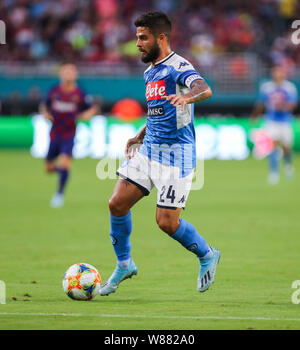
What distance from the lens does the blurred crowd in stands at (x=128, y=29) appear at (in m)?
28.7

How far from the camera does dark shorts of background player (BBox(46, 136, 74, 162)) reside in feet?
48.1

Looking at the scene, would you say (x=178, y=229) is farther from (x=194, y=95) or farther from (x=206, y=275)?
(x=194, y=95)

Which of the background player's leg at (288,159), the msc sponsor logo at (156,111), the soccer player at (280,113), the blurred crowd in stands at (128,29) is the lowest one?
the msc sponsor logo at (156,111)

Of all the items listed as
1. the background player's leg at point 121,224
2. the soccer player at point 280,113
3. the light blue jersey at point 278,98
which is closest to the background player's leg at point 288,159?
the soccer player at point 280,113

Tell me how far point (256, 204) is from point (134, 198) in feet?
26.7

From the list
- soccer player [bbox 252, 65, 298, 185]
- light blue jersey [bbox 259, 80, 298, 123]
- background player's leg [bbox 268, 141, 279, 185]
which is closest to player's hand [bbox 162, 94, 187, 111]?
background player's leg [bbox 268, 141, 279, 185]

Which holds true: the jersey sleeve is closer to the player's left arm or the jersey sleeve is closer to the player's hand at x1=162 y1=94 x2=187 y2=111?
the player's left arm

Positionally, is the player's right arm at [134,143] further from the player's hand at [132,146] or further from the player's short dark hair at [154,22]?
the player's short dark hair at [154,22]

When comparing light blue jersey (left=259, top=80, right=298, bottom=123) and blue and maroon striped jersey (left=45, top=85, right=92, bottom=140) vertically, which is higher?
light blue jersey (left=259, top=80, right=298, bottom=123)

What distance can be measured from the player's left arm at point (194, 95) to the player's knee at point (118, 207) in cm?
113

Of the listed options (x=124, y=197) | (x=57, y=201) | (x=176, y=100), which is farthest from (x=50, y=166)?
(x=176, y=100)
